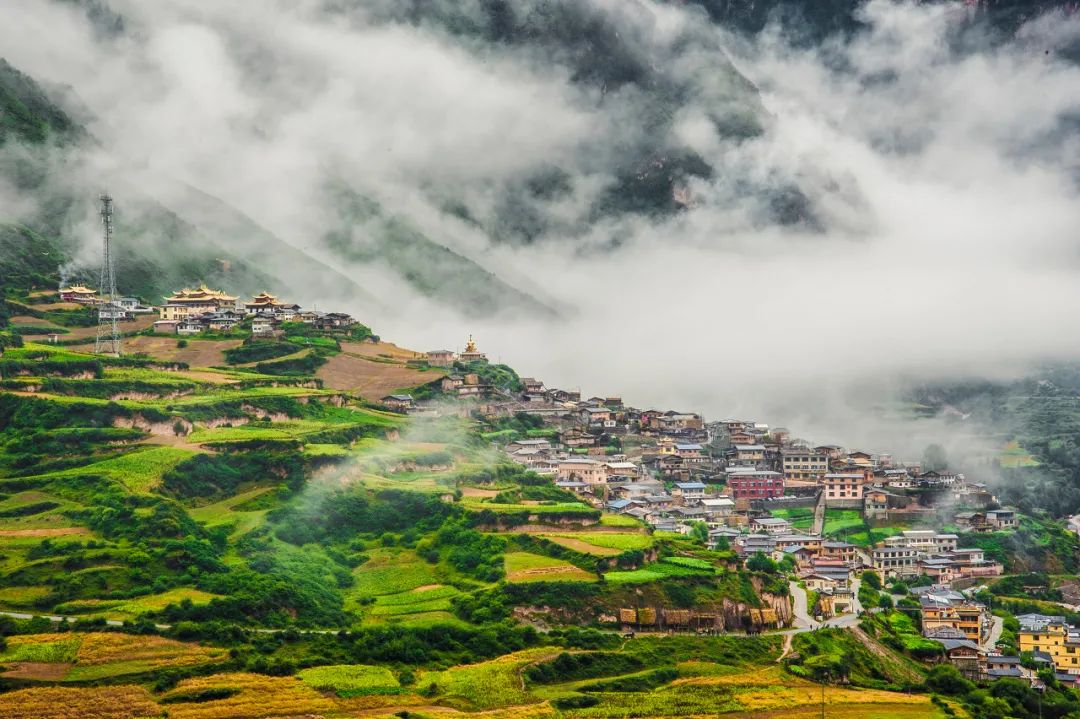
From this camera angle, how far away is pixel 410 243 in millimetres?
110188

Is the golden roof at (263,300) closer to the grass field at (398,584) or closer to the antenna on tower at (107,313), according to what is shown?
the antenna on tower at (107,313)

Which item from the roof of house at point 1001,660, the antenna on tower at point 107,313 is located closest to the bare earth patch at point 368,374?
the antenna on tower at point 107,313

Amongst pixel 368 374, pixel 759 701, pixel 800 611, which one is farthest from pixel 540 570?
pixel 368 374

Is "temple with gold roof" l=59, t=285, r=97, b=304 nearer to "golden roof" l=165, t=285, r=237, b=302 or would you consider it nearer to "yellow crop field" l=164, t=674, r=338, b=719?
"golden roof" l=165, t=285, r=237, b=302

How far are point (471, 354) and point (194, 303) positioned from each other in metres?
18.7

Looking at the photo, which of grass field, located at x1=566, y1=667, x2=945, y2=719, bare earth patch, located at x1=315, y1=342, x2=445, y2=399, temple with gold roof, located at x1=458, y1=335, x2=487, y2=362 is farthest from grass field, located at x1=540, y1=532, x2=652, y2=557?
temple with gold roof, located at x1=458, y1=335, x2=487, y2=362

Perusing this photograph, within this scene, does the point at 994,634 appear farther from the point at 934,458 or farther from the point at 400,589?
the point at 934,458

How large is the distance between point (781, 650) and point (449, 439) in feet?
79.3

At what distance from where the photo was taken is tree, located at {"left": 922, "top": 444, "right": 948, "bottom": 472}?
264 feet

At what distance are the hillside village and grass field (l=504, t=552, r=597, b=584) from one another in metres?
2.53

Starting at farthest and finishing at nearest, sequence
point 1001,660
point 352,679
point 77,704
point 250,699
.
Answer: point 1001,660
point 352,679
point 250,699
point 77,704

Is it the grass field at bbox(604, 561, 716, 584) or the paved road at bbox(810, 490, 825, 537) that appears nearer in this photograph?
the grass field at bbox(604, 561, 716, 584)

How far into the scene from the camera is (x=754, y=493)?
72.6 meters

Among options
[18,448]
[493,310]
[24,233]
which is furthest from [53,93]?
[18,448]
